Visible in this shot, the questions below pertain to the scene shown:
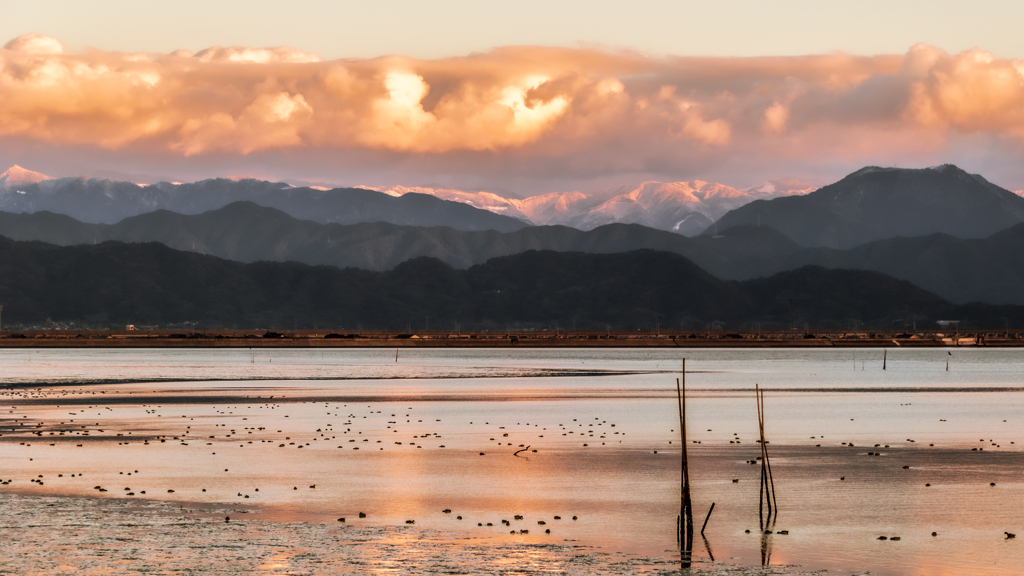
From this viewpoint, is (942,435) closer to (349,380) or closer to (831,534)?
(831,534)

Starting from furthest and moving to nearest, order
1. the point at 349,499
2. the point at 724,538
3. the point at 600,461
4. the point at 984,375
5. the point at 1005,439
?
the point at 984,375 → the point at 1005,439 → the point at 600,461 → the point at 349,499 → the point at 724,538

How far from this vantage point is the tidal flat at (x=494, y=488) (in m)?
21.8

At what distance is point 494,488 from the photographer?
3072cm

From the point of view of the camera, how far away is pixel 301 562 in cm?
2100

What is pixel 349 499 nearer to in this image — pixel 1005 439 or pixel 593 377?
pixel 1005 439

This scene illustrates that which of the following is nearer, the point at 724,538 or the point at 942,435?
the point at 724,538

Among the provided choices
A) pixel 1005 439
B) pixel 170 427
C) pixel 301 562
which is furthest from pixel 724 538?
A: pixel 170 427

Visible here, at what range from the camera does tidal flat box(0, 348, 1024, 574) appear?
2175cm

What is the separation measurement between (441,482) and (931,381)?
79252 millimetres

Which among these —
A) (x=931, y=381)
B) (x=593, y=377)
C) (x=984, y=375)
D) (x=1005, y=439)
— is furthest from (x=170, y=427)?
(x=984, y=375)

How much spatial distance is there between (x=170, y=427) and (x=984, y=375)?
295 feet

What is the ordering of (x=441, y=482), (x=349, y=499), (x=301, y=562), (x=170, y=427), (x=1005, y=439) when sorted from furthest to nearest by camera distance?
1. (x=170, y=427)
2. (x=1005, y=439)
3. (x=441, y=482)
4. (x=349, y=499)
5. (x=301, y=562)

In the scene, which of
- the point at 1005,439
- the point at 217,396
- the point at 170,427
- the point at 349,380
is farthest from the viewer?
the point at 349,380

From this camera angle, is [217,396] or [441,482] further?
[217,396]
